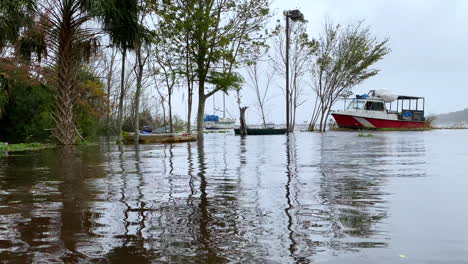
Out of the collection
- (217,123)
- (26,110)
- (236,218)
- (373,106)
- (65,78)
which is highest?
(373,106)

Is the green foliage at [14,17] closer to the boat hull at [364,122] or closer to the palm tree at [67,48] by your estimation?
the palm tree at [67,48]

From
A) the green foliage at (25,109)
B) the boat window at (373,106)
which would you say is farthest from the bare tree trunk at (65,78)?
the boat window at (373,106)

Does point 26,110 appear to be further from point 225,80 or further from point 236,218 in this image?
point 236,218

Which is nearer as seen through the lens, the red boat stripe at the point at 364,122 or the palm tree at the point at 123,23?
the palm tree at the point at 123,23

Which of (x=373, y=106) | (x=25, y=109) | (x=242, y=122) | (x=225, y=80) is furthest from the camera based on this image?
(x=373, y=106)

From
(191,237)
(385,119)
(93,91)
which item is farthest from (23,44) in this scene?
(385,119)

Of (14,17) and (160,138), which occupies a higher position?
(14,17)

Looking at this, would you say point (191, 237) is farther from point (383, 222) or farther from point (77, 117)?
point (77, 117)

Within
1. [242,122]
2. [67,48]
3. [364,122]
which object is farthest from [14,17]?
[364,122]

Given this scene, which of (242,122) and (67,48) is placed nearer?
(67,48)

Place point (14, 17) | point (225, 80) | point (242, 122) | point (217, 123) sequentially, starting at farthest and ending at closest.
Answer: point (217, 123)
point (242, 122)
point (225, 80)
point (14, 17)

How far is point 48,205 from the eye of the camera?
4371 millimetres

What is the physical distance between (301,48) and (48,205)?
38.2 metres

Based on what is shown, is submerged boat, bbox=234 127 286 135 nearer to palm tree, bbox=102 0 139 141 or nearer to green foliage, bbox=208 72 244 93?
green foliage, bbox=208 72 244 93
